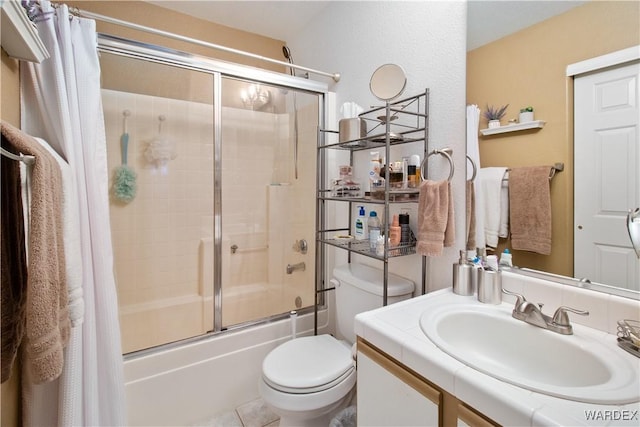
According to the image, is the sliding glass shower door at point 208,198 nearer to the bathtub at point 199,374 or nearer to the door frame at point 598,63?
the bathtub at point 199,374

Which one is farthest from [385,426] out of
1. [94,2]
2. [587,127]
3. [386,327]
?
[94,2]

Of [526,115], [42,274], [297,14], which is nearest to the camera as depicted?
[42,274]

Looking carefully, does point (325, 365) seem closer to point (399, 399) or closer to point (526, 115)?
point (399, 399)

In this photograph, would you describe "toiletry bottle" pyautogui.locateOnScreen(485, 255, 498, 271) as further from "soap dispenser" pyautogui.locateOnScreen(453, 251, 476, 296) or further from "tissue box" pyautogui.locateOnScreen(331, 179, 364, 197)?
"tissue box" pyautogui.locateOnScreen(331, 179, 364, 197)

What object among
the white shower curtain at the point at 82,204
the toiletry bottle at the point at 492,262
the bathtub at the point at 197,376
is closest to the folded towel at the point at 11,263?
the white shower curtain at the point at 82,204

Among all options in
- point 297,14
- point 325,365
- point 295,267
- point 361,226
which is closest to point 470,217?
point 361,226

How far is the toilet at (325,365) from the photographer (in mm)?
1170

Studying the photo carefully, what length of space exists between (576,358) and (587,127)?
63 cm

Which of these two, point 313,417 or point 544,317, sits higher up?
point 544,317

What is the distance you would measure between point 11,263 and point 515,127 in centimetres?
154

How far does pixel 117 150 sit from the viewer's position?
1.87 meters

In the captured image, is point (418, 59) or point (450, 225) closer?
point (450, 225)

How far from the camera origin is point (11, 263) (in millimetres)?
754

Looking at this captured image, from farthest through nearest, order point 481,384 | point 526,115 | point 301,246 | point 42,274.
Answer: point 301,246
point 526,115
point 42,274
point 481,384
